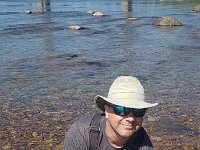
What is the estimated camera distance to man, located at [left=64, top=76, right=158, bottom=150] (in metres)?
4.18

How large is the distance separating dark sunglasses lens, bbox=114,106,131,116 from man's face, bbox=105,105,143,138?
0.04 metres

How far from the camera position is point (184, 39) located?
2588cm

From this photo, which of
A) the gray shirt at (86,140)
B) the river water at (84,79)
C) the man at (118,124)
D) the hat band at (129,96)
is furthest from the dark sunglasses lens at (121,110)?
the river water at (84,79)

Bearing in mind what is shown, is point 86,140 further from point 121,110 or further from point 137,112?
point 137,112

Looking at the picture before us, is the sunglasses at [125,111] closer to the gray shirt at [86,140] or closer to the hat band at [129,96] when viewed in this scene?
the hat band at [129,96]

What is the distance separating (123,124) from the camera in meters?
4.30

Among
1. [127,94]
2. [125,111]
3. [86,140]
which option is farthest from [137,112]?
[86,140]

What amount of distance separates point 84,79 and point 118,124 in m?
10.2

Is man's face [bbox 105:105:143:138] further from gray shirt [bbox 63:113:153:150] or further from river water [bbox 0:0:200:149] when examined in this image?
river water [bbox 0:0:200:149]

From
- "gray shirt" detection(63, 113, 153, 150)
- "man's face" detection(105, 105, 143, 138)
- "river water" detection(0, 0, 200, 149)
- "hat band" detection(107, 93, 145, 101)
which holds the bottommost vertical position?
"river water" detection(0, 0, 200, 149)

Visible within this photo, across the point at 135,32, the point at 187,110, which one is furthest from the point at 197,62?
the point at 135,32

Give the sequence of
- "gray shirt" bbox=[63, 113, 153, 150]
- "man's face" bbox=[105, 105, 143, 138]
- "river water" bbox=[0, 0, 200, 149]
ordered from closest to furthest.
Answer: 1. "man's face" bbox=[105, 105, 143, 138]
2. "gray shirt" bbox=[63, 113, 153, 150]
3. "river water" bbox=[0, 0, 200, 149]

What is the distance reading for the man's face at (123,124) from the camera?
4273mm

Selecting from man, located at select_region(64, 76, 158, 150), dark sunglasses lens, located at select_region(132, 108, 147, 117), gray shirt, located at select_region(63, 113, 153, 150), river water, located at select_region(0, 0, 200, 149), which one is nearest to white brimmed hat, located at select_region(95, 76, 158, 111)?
man, located at select_region(64, 76, 158, 150)
